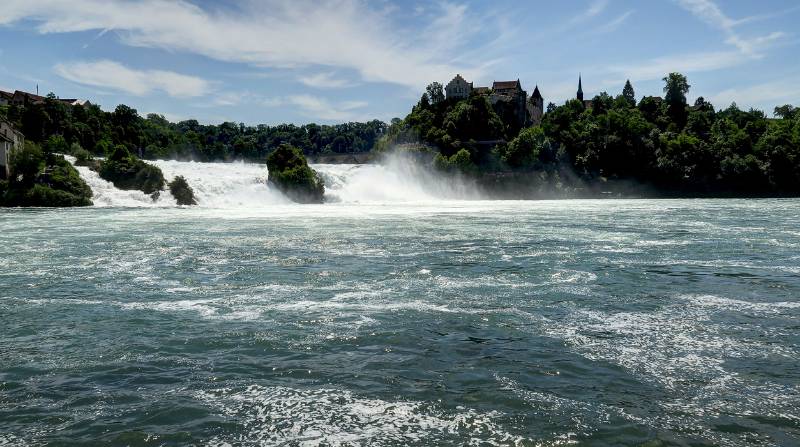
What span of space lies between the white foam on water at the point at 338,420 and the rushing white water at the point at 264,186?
1827 inches

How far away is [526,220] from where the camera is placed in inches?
1417

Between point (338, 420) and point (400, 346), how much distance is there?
294 centimetres

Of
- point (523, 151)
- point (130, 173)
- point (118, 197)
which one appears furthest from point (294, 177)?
point (523, 151)

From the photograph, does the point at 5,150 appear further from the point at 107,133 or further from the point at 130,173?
the point at 107,133

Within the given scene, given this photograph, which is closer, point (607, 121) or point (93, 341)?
point (93, 341)

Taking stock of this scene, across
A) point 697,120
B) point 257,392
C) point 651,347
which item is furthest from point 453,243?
point 697,120

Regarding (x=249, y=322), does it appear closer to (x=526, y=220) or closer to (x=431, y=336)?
(x=431, y=336)

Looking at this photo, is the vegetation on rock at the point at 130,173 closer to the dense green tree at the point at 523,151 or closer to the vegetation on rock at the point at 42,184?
the vegetation on rock at the point at 42,184

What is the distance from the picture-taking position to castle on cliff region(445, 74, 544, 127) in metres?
115

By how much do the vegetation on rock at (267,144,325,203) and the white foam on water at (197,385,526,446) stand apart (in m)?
52.4

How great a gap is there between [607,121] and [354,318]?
312 ft

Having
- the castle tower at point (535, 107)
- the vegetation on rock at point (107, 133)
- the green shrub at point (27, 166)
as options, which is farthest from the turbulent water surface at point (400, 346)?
the castle tower at point (535, 107)

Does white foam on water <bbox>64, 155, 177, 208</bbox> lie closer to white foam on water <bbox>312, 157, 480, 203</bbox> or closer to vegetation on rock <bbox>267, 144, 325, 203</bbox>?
vegetation on rock <bbox>267, 144, 325, 203</bbox>

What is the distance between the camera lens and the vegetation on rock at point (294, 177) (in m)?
59.2
